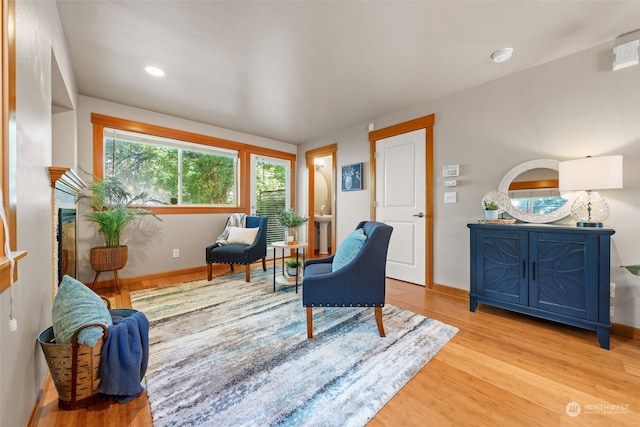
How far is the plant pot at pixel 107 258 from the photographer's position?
2727 mm

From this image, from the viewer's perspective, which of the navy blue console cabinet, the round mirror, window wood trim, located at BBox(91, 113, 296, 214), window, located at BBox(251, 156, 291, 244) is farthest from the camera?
window, located at BBox(251, 156, 291, 244)

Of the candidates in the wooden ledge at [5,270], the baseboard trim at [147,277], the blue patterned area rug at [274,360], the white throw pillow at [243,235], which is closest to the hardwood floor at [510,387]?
the blue patterned area rug at [274,360]

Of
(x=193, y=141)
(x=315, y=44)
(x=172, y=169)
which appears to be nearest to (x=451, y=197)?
(x=315, y=44)

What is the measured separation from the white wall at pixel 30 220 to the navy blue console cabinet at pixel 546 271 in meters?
3.06

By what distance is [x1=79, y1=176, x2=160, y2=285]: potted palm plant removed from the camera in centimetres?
277

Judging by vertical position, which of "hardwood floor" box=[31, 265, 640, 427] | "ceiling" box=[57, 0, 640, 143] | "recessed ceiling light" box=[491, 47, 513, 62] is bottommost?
"hardwood floor" box=[31, 265, 640, 427]

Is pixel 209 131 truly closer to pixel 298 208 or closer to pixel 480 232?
pixel 298 208

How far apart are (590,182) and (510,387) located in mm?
1628

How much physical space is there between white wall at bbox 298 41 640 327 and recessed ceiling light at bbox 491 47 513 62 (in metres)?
0.43

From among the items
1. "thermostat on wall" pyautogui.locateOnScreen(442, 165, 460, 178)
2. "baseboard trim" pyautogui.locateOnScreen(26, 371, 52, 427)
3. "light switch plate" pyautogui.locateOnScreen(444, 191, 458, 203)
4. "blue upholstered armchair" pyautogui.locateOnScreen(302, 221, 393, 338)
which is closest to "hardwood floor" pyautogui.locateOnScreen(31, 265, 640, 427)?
"baseboard trim" pyautogui.locateOnScreen(26, 371, 52, 427)

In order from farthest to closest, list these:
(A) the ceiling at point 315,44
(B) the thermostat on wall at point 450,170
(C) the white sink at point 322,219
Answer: (C) the white sink at point 322,219 → (B) the thermostat on wall at point 450,170 → (A) the ceiling at point 315,44

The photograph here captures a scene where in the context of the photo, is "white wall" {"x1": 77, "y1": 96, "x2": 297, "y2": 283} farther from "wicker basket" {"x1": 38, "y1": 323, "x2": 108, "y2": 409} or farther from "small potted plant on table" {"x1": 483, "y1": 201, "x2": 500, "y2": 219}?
"small potted plant on table" {"x1": 483, "y1": 201, "x2": 500, "y2": 219}

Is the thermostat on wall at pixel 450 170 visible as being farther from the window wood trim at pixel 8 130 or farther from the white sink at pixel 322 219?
the window wood trim at pixel 8 130

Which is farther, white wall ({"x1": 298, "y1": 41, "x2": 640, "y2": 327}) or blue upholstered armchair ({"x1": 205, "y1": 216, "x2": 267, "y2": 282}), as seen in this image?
blue upholstered armchair ({"x1": 205, "y1": 216, "x2": 267, "y2": 282})
